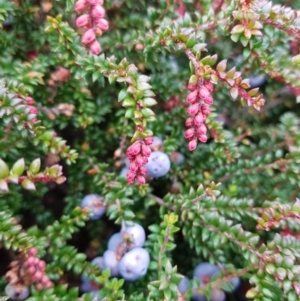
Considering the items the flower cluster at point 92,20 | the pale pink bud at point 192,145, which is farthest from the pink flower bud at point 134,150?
the flower cluster at point 92,20

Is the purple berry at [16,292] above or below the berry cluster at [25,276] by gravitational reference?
below

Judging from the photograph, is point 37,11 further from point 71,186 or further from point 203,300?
point 203,300

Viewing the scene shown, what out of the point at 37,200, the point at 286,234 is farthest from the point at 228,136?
the point at 37,200

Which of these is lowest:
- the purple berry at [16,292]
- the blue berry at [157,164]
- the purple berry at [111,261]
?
the purple berry at [16,292]

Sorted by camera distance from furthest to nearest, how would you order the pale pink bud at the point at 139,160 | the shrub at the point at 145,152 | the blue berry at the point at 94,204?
the blue berry at the point at 94,204, the shrub at the point at 145,152, the pale pink bud at the point at 139,160

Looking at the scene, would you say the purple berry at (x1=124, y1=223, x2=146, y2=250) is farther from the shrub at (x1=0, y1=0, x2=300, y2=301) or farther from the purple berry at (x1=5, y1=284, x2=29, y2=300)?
the purple berry at (x1=5, y1=284, x2=29, y2=300)

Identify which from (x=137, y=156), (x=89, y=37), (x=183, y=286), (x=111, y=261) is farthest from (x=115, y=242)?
(x=89, y=37)

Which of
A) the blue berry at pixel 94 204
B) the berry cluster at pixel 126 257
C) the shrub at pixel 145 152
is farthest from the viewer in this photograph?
the blue berry at pixel 94 204

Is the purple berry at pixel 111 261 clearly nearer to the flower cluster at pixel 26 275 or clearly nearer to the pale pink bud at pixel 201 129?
the flower cluster at pixel 26 275
